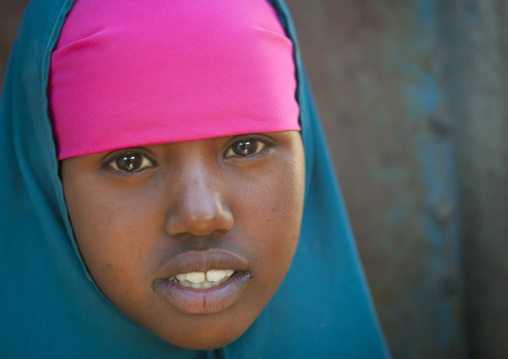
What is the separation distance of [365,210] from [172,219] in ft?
4.53

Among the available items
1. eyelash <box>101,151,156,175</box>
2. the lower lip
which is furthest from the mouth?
eyelash <box>101,151,156,175</box>

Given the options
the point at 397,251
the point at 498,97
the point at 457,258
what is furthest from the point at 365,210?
the point at 498,97

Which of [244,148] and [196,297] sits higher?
[244,148]

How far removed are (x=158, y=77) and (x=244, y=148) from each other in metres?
0.25

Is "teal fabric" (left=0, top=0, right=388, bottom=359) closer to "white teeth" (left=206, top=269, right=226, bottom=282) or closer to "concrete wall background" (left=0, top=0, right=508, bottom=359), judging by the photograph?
"white teeth" (left=206, top=269, right=226, bottom=282)

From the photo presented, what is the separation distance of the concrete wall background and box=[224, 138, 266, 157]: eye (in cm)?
107

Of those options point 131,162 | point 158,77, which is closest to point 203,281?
point 131,162

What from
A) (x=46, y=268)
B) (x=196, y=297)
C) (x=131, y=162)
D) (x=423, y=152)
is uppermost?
(x=423, y=152)

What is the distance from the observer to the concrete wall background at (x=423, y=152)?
6.94ft

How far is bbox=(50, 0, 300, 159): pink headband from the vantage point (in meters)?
1.03

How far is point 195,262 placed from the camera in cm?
102

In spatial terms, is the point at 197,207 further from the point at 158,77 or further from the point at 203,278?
the point at 158,77

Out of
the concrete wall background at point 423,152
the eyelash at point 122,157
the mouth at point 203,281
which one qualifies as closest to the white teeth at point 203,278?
the mouth at point 203,281

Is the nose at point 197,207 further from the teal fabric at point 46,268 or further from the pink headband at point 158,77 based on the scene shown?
the teal fabric at point 46,268
